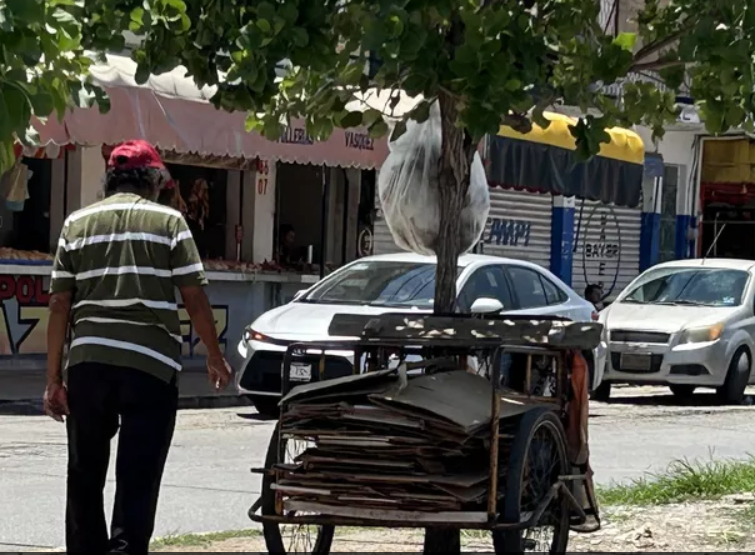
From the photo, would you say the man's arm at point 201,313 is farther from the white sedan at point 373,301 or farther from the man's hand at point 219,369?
the white sedan at point 373,301

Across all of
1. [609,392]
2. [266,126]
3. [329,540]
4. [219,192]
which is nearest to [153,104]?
[219,192]

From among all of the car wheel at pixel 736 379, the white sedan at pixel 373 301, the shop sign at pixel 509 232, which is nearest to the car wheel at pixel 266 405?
the white sedan at pixel 373 301

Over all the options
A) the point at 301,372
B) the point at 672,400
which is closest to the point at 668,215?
the point at 672,400

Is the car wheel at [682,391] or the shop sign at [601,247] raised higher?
the shop sign at [601,247]

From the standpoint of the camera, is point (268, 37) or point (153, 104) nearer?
point (268, 37)

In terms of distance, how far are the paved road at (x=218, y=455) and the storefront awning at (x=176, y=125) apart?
120 inches

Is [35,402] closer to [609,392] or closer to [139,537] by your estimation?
[609,392]

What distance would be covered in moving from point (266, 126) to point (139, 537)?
7.96 feet

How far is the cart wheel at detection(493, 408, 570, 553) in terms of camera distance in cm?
555

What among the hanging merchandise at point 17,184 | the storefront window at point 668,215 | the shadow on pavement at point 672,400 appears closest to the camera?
the hanging merchandise at point 17,184

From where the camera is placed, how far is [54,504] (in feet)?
28.4

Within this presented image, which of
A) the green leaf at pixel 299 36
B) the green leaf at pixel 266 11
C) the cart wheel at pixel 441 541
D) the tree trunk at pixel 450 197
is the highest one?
the green leaf at pixel 266 11

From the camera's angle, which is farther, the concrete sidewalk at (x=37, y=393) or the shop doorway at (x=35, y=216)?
the shop doorway at (x=35, y=216)

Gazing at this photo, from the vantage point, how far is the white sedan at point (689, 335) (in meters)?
16.6
